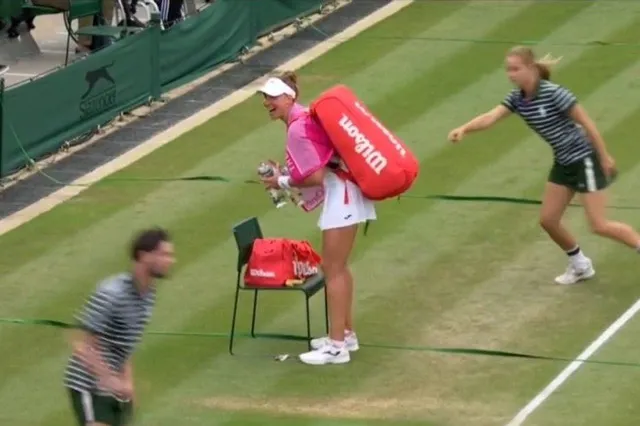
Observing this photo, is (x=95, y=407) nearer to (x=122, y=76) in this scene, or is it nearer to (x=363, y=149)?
(x=363, y=149)

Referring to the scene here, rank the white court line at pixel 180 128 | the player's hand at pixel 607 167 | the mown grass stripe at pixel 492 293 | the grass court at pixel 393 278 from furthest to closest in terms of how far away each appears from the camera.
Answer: the white court line at pixel 180 128
the player's hand at pixel 607 167
the mown grass stripe at pixel 492 293
the grass court at pixel 393 278

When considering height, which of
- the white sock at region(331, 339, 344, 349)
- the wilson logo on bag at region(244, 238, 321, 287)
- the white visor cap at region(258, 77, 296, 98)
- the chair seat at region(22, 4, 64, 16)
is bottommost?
the chair seat at region(22, 4, 64, 16)

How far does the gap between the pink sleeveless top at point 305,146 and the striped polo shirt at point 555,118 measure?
1.83m

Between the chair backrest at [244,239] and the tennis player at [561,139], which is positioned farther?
the tennis player at [561,139]

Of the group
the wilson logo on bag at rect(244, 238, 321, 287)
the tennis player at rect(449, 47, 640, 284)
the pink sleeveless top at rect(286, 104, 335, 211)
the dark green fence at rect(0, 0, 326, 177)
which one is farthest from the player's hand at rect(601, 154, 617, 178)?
the dark green fence at rect(0, 0, 326, 177)

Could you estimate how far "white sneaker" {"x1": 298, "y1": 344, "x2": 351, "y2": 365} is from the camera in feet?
41.5

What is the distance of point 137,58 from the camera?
63.7 ft

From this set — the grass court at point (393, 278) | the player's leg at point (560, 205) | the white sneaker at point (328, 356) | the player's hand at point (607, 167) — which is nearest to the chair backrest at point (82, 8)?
the grass court at point (393, 278)

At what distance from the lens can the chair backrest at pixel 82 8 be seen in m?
20.8

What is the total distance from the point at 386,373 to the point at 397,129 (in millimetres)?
6328

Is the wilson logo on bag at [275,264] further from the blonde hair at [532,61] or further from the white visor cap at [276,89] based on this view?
the blonde hair at [532,61]

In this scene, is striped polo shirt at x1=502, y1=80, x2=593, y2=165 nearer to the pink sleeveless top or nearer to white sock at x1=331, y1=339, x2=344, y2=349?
the pink sleeveless top

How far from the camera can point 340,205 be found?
12.3 m

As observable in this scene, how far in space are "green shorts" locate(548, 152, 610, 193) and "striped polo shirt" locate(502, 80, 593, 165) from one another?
47mm
